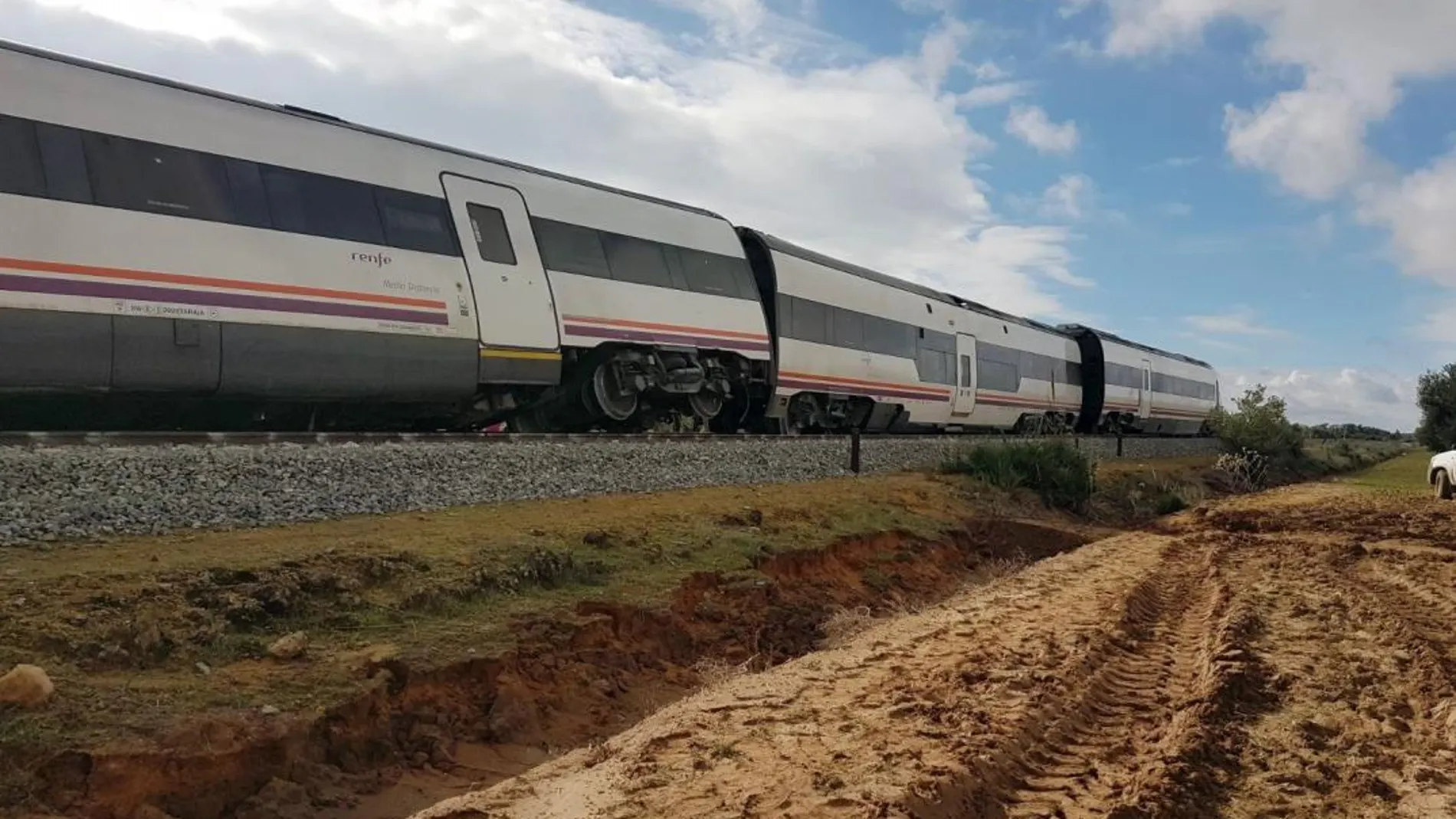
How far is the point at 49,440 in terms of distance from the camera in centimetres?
801

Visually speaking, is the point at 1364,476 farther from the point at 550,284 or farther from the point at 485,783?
the point at 485,783

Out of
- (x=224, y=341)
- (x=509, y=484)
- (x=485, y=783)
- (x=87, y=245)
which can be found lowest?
(x=485, y=783)

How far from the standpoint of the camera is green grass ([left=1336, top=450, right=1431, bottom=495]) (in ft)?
87.2

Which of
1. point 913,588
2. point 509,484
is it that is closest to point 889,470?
point 913,588

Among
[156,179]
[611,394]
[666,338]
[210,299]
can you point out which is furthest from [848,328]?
[156,179]

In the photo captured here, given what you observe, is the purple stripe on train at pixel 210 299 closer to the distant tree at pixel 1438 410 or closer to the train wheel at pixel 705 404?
the train wheel at pixel 705 404

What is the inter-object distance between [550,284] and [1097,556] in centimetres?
763

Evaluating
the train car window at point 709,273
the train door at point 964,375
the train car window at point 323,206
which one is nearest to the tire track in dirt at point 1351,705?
the train car window at point 709,273

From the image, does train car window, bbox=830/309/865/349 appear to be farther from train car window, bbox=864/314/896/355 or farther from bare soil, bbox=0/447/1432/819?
bare soil, bbox=0/447/1432/819

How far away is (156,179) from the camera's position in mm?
9047

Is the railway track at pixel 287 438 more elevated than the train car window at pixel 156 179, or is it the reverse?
the train car window at pixel 156 179

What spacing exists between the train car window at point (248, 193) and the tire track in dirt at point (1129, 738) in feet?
26.6

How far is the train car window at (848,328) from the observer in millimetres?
19078

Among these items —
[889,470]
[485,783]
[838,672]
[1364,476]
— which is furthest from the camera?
[1364,476]
